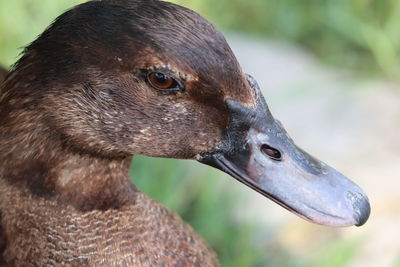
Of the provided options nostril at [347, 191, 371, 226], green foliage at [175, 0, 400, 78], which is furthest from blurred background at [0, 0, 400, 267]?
nostril at [347, 191, 371, 226]

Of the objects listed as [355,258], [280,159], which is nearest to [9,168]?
[280,159]

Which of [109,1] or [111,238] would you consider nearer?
[109,1]

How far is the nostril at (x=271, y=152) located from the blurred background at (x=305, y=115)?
2.06ft

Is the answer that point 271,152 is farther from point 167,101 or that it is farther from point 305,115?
point 305,115

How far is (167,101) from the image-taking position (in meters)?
1.05

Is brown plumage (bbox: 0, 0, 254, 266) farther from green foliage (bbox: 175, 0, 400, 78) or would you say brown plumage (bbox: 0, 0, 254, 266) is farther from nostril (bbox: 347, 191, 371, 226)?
green foliage (bbox: 175, 0, 400, 78)

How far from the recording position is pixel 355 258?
6.34 ft

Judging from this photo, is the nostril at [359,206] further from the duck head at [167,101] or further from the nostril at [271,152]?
the nostril at [271,152]

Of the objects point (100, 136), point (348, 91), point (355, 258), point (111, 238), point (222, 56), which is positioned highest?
point (222, 56)

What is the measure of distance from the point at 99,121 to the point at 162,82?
121 millimetres

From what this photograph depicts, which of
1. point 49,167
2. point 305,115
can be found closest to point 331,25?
point 305,115

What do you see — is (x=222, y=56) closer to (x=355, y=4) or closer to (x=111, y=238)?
(x=111, y=238)

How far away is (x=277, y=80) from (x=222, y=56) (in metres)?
1.49

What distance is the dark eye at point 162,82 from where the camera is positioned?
1018 millimetres
